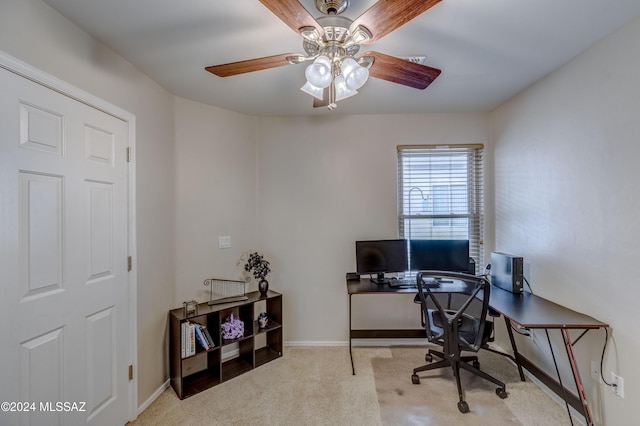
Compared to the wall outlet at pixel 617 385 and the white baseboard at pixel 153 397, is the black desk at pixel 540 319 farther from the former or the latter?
the white baseboard at pixel 153 397

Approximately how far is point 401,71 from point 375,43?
0.34m

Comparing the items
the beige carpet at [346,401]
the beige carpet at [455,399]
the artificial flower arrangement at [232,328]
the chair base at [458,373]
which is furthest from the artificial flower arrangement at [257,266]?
the chair base at [458,373]

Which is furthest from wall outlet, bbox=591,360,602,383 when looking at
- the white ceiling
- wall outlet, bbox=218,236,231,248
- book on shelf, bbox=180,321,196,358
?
wall outlet, bbox=218,236,231,248

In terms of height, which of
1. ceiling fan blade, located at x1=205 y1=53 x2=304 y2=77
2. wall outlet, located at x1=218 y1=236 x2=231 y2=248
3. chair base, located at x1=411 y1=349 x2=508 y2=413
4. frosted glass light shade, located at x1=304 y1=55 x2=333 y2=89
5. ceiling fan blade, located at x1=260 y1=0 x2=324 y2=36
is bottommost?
chair base, located at x1=411 y1=349 x2=508 y2=413

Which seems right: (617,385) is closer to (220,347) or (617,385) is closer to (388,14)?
(388,14)

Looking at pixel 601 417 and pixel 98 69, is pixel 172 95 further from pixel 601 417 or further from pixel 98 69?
pixel 601 417

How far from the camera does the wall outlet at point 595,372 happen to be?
1.78 m

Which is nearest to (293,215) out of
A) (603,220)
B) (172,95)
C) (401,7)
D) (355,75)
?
(172,95)

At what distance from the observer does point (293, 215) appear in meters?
3.07

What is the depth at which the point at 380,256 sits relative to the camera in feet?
9.34

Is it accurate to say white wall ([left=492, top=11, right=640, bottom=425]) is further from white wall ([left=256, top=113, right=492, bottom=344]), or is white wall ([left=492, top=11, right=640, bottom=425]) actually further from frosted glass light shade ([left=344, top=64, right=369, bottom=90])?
frosted glass light shade ([left=344, top=64, right=369, bottom=90])

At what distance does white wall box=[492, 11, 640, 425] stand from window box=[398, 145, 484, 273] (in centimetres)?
54

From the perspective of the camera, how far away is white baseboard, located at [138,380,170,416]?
6.67 ft

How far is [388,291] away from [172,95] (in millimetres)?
2601
